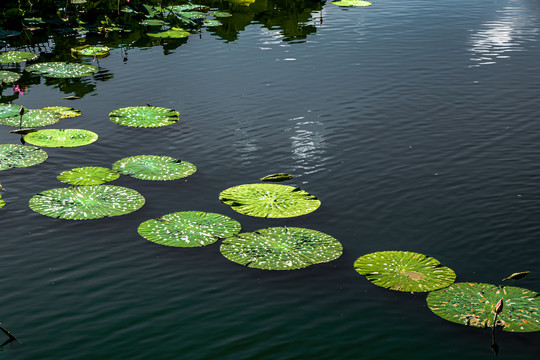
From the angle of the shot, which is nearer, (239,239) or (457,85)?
(239,239)

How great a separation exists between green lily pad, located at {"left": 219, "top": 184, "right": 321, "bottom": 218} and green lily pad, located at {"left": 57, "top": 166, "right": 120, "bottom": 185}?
1233mm

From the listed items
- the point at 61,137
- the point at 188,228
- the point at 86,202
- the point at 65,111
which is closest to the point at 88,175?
the point at 86,202

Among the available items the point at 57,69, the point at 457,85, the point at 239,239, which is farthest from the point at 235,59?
the point at 239,239

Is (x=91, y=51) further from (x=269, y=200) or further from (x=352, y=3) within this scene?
(x=352, y=3)

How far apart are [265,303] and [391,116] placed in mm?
4335

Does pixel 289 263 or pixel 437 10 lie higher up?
pixel 437 10

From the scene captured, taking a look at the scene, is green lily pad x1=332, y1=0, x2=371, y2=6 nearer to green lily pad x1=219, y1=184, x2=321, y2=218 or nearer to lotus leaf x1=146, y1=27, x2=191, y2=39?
lotus leaf x1=146, y1=27, x2=191, y2=39

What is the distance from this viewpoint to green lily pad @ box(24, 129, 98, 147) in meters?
7.31

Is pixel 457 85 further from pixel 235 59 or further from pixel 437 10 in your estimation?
pixel 437 10

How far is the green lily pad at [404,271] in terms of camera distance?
15.8 feet

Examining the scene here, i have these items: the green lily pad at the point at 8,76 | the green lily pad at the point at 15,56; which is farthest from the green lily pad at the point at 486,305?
the green lily pad at the point at 15,56

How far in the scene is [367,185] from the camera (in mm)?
6555

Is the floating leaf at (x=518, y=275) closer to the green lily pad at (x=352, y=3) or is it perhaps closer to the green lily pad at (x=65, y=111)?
the green lily pad at (x=65, y=111)

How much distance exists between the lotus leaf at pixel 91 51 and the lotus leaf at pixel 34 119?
10.1ft
